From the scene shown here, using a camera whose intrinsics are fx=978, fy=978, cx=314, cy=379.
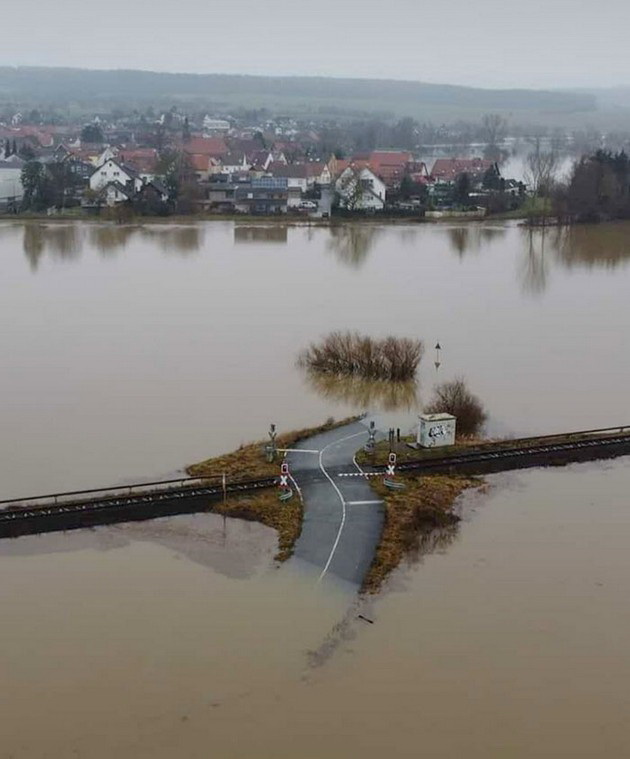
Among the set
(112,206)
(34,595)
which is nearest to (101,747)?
(34,595)

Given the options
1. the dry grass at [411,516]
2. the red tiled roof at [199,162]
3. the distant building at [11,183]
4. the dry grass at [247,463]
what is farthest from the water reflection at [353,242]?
the dry grass at [411,516]

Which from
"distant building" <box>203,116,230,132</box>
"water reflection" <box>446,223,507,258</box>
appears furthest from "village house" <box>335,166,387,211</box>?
"distant building" <box>203,116,230,132</box>

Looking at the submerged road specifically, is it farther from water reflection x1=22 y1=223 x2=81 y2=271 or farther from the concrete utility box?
water reflection x1=22 y1=223 x2=81 y2=271

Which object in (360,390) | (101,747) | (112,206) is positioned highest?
(112,206)

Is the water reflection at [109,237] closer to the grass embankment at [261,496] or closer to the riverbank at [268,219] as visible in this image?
the riverbank at [268,219]

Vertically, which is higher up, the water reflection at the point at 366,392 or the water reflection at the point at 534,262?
the water reflection at the point at 534,262

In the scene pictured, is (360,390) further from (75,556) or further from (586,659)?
(586,659)
